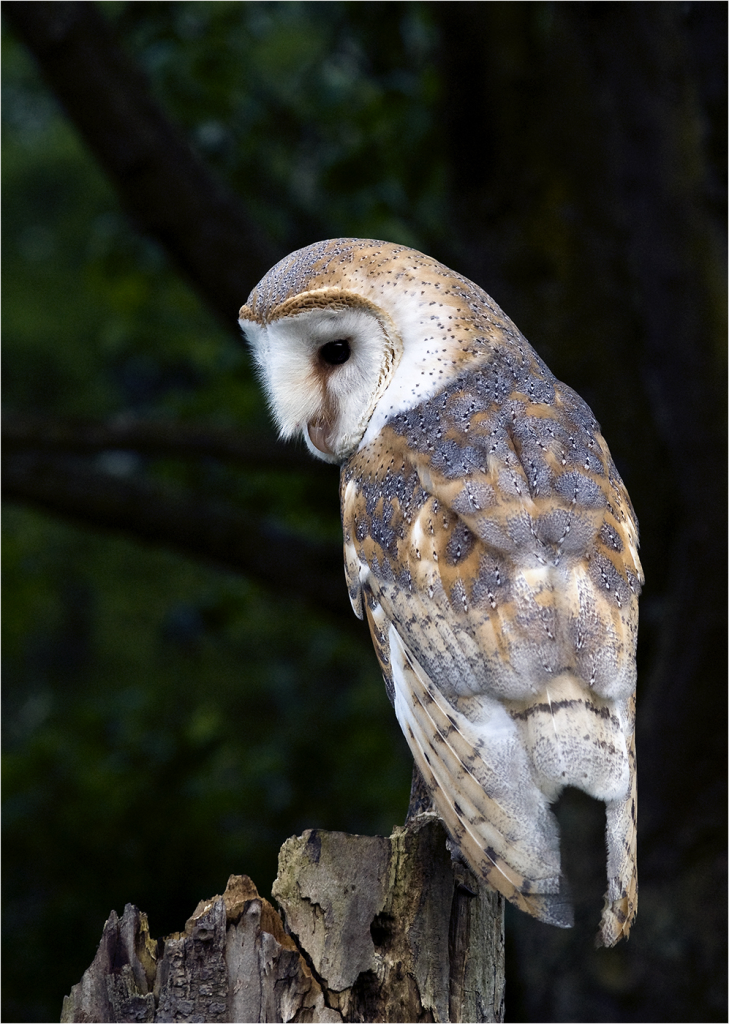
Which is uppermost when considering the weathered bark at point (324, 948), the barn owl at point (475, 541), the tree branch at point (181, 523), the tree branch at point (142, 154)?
the tree branch at point (142, 154)

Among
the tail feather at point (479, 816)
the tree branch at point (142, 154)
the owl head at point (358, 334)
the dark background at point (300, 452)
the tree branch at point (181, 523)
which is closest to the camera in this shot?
the tail feather at point (479, 816)

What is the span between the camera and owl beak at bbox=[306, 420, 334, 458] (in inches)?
71.8

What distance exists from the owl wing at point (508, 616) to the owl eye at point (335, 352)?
0.18 meters

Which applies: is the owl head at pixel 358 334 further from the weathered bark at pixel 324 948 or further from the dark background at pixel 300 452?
the dark background at pixel 300 452

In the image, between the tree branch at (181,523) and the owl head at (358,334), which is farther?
the tree branch at (181,523)

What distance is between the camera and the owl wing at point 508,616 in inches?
56.6

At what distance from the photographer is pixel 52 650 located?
35.6ft

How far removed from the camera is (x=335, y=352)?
1.80 meters

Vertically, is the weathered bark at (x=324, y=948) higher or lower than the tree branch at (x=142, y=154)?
lower

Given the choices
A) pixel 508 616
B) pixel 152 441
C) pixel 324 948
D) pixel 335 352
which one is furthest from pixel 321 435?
pixel 152 441

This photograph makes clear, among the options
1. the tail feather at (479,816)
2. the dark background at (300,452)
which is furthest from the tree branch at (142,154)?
the tail feather at (479,816)

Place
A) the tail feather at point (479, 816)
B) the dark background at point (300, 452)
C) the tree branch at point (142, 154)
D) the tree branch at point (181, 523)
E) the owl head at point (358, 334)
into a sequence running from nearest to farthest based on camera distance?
the tail feather at point (479, 816) < the owl head at point (358, 334) < the tree branch at point (142, 154) < the dark background at point (300, 452) < the tree branch at point (181, 523)

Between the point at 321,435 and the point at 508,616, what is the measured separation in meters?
0.54

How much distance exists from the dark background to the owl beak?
1729 millimetres
